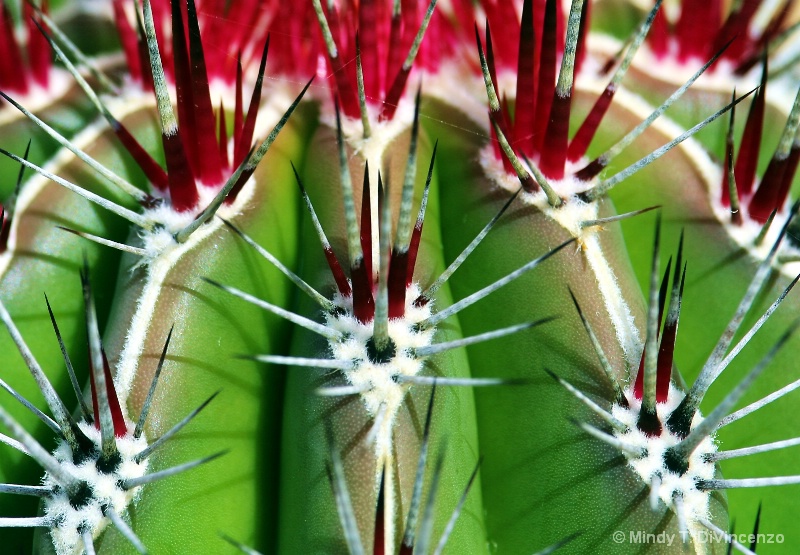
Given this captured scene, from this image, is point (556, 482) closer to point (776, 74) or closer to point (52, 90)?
point (776, 74)

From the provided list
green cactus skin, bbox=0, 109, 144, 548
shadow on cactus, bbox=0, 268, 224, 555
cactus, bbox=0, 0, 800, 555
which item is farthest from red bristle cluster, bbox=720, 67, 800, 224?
green cactus skin, bbox=0, 109, 144, 548

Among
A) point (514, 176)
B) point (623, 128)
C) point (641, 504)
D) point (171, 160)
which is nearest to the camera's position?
point (641, 504)

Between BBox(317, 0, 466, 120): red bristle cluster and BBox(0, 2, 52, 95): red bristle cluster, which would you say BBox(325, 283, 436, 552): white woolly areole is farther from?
BBox(0, 2, 52, 95): red bristle cluster

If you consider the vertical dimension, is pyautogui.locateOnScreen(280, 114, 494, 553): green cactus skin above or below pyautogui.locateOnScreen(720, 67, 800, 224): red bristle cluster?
below

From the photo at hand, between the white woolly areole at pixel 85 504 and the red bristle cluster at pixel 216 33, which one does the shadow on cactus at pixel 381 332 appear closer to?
the white woolly areole at pixel 85 504

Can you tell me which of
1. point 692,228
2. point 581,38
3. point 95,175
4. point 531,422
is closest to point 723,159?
point 692,228

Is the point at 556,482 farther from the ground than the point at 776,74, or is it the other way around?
the point at 776,74
